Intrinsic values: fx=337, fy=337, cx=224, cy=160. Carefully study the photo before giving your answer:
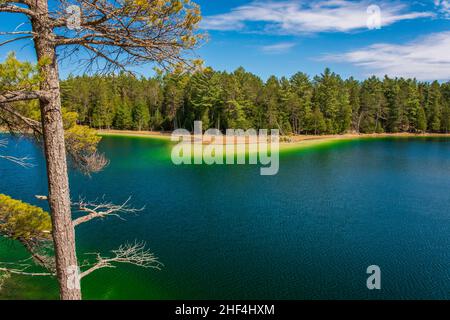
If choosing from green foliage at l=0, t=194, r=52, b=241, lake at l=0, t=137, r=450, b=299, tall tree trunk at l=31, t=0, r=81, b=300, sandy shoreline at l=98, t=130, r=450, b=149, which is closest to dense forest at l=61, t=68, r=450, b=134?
sandy shoreline at l=98, t=130, r=450, b=149

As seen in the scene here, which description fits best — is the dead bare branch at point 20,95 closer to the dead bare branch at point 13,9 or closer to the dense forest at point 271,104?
the dead bare branch at point 13,9

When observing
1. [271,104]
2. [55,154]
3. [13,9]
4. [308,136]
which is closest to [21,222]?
[55,154]

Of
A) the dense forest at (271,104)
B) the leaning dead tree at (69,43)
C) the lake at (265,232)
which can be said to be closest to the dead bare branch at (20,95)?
the leaning dead tree at (69,43)

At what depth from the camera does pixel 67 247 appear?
4824mm

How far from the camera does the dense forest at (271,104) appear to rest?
60375 mm

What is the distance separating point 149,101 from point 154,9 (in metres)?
72.4

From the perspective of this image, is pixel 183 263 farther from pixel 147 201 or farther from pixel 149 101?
pixel 149 101

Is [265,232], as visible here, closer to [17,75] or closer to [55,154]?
[55,154]

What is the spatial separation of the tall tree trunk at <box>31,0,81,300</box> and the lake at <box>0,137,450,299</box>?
10.4 feet

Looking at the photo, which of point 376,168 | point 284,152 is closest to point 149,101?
point 284,152

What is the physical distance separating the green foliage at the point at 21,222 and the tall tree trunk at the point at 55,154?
2180 millimetres

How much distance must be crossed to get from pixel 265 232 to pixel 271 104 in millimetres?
45317

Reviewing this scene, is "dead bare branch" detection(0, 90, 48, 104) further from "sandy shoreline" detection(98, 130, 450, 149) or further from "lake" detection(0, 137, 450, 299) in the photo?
"sandy shoreline" detection(98, 130, 450, 149)

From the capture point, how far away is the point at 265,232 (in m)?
16.5
